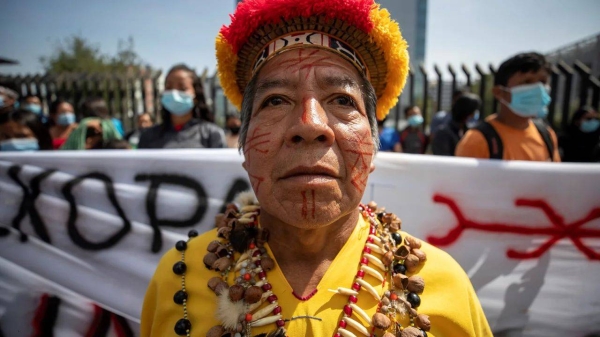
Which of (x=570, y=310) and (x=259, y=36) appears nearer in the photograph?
(x=259, y=36)

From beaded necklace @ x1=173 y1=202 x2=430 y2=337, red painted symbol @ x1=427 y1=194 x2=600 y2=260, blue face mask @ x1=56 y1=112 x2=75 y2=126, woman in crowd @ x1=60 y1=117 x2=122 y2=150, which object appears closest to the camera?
beaded necklace @ x1=173 y1=202 x2=430 y2=337

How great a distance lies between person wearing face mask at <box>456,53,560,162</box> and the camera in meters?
2.86

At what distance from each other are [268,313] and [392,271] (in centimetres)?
52

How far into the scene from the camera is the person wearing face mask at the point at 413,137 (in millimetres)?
6992

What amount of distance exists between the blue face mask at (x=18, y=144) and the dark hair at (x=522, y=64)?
181 inches

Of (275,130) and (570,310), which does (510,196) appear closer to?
(570,310)

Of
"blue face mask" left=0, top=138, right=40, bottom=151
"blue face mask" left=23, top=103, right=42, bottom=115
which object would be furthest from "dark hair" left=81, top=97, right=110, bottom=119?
"blue face mask" left=23, top=103, right=42, bottom=115

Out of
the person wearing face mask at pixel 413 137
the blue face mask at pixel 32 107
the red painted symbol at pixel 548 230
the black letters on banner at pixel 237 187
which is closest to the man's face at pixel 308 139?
the black letters on banner at pixel 237 187

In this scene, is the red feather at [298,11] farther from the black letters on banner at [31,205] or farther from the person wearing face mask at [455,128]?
the person wearing face mask at [455,128]

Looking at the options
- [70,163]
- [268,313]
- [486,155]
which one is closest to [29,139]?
[70,163]

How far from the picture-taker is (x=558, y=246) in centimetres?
233

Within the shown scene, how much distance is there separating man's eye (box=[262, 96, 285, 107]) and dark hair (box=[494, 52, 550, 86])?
2836mm

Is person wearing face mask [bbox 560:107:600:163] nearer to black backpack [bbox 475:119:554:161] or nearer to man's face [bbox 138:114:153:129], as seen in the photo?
black backpack [bbox 475:119:554:161]

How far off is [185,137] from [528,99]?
3229mm
